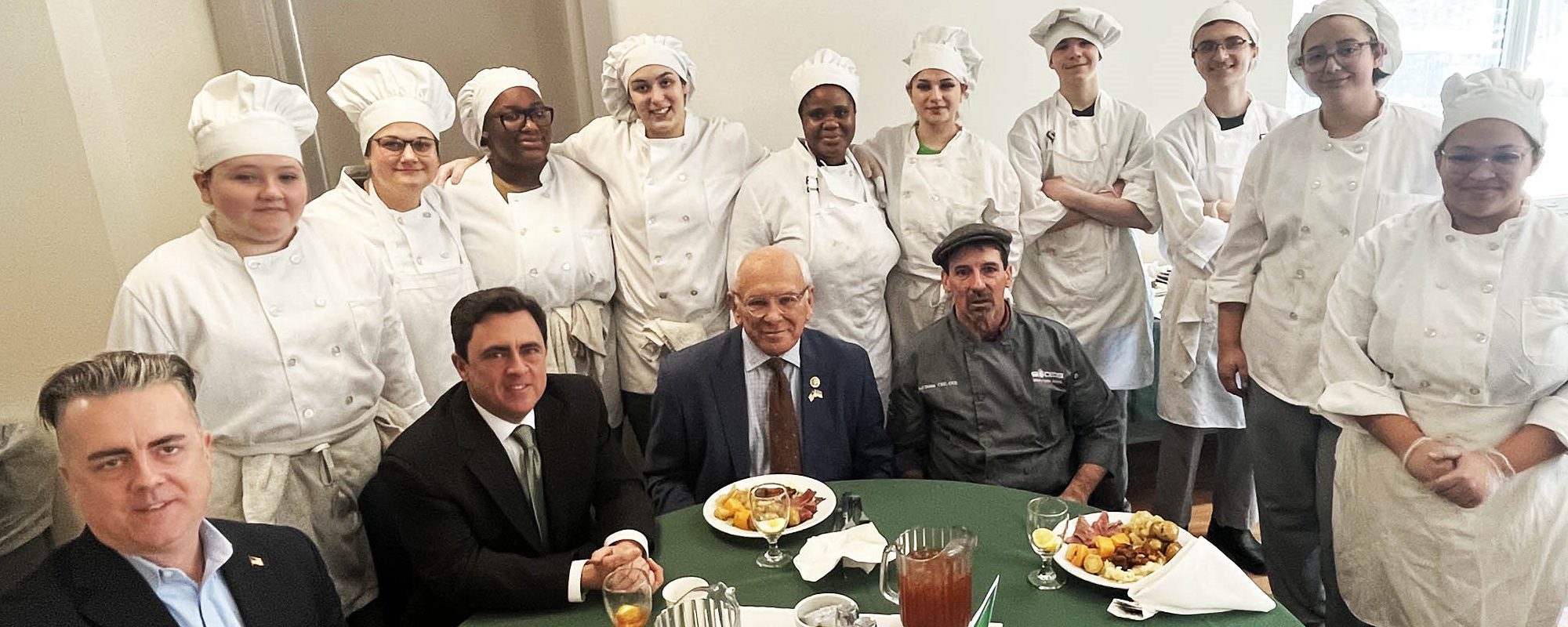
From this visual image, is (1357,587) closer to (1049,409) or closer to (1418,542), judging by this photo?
(1418,542)

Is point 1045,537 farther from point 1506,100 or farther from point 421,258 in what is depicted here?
point 421,258

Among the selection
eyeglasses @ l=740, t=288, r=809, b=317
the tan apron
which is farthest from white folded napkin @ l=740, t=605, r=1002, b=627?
the tan apron

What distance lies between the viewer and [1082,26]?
2.86 m

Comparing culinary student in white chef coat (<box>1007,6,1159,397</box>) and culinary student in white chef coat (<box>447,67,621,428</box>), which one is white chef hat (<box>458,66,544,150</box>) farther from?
culinary student in white chef coat (<box>1007,6,1159,397</box>)

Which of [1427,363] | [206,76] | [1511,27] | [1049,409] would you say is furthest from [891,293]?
[1511,27]

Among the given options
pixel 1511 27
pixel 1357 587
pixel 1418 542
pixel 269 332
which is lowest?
pixel 1357 587

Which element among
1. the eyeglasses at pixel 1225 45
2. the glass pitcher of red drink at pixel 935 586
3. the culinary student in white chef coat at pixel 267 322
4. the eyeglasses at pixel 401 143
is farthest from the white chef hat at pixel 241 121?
the eyeglasses at pixel 1225 45

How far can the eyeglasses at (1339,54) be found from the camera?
7.04 feet

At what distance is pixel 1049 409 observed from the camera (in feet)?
7.71

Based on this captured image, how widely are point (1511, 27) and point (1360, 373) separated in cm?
423

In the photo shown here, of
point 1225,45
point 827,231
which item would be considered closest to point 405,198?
point 827,231

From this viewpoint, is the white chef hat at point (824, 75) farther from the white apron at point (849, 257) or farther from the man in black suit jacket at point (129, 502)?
the man in black suit jacket at point (129, 502)

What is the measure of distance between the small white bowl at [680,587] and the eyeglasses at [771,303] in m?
0.73

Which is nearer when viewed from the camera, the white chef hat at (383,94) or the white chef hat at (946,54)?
the white chef hat at (383,94)
